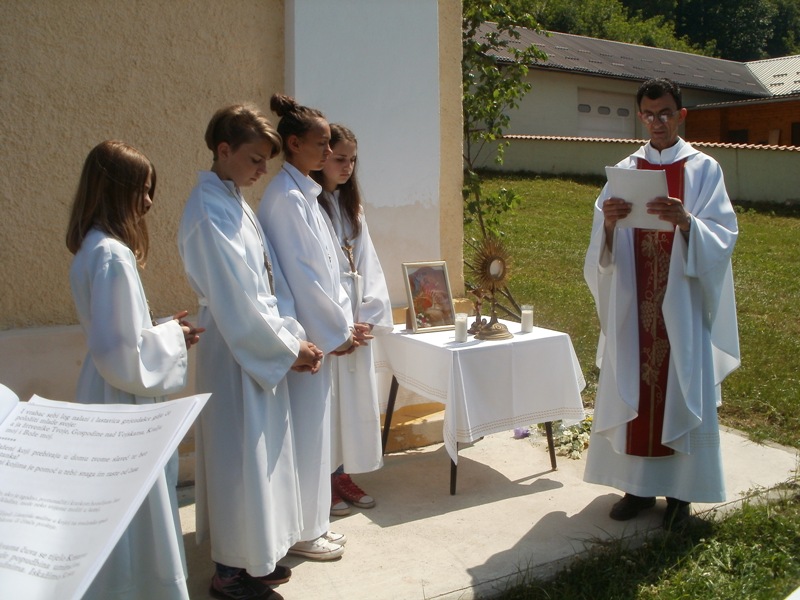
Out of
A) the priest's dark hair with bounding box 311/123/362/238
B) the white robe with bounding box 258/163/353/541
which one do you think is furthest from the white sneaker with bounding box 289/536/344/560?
the priest's dark hair with bounding box 311/123/362/238

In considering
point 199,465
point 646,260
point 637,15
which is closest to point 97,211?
point 199,465

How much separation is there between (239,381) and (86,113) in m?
1.73

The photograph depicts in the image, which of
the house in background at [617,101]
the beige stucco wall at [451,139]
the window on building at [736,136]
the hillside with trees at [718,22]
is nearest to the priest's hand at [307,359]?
the beige stucco wall at [451,139]

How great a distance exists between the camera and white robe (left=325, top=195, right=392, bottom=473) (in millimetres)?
4109

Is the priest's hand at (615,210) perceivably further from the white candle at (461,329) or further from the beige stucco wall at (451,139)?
the beige stucco wall at (451,139)

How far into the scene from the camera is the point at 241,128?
3.14 meters

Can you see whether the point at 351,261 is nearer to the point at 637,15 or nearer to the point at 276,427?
the point at 276,427

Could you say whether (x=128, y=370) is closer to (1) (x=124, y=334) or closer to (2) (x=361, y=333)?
(1) (x=124, y=334)

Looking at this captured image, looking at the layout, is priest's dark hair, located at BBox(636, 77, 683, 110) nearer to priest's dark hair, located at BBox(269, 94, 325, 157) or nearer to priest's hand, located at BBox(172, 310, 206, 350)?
priest's dark hair, located at BBox(269, 94, 325, 157)

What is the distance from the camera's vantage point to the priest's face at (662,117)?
3.89 meters

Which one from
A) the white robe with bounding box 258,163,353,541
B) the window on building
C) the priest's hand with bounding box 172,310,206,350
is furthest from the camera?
the window on building

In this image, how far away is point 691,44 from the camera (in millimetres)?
56906

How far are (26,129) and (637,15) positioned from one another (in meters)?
56.1

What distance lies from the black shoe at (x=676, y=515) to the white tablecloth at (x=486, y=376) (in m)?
0.73
